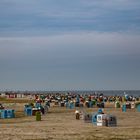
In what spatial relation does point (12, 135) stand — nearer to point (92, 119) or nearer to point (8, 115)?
point (92, 119)

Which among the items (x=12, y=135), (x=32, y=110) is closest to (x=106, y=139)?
(x=12, y=135)

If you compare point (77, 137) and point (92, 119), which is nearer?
point (77, 137)

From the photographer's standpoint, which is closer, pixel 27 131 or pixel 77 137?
pixel 77 137

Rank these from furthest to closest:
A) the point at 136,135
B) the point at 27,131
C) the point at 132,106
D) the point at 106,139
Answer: the point at 132,106 → the point at 27,131 → the point at 136,135 → the point at 106,139

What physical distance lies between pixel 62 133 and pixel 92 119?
8.15 m

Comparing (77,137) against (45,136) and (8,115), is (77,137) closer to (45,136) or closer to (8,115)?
(45,136)

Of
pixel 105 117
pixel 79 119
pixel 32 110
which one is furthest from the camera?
pixel 32 110

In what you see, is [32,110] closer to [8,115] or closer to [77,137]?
[8,115]

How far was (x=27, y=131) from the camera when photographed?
27.6 m

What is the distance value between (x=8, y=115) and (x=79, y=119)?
7.47 metres

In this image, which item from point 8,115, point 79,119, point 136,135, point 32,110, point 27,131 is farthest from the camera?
point 32,110

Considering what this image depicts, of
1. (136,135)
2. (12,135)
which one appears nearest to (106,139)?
(136,135)

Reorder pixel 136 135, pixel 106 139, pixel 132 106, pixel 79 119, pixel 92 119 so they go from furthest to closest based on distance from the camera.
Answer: pixel 132 106 → pixel 79 119 → pixel 92 119 → pixel 136 135 → pixel 106 139

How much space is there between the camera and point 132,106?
62.5m
